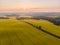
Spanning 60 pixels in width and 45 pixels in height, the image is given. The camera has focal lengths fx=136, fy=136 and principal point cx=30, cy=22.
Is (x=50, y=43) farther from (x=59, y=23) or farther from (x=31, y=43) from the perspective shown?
(x=59, y=23)

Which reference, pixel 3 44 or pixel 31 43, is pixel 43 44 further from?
pixel 3 44

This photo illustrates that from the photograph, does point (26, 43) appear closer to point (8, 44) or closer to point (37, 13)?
point (8, 44)

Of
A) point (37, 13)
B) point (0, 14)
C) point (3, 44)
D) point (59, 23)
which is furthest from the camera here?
point (37, 13)

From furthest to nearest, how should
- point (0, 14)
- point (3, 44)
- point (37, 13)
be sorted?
point (37, 13) → point (0, 14) → point (3, 44)

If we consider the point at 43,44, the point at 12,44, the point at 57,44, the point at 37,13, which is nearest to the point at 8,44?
the point at 12,44

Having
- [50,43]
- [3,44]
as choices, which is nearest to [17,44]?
[3,44]

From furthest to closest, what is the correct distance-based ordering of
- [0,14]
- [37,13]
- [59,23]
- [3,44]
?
[37,13] → [0,14] → [59,23] → [3,44]

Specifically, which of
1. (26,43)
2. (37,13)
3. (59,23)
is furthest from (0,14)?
(26,43)

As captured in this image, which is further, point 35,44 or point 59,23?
point 59,23
